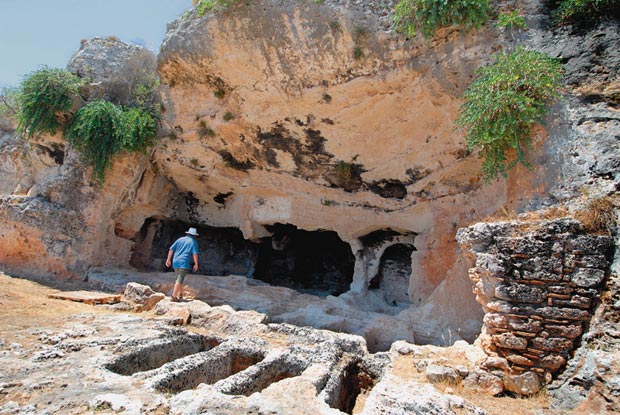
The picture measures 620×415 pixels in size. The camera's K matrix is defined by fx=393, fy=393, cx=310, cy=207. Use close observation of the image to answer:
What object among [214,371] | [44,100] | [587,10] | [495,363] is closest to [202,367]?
[214,371]

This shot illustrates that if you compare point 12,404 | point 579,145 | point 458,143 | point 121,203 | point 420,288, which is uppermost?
point 458,143

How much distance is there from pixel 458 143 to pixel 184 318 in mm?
5042

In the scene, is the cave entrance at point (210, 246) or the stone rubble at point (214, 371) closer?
the stone rubble at point (214, 371)

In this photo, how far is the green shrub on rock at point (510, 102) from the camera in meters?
4.43

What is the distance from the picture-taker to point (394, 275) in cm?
903

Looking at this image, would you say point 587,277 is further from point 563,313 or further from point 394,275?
point 394,275

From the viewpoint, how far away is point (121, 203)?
8625 millimetres

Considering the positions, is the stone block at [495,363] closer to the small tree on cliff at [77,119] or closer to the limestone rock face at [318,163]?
the limestone rock face at [318,163]

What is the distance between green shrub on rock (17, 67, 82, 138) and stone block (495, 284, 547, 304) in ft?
28.4

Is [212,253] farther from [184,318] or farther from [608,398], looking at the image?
[608,398]

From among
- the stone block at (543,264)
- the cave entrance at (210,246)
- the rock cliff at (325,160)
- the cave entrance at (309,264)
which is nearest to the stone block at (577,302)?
the stone block at (543,264)

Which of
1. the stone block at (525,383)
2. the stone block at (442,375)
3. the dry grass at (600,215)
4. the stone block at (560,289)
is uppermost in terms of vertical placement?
the dry grass at (600,215)

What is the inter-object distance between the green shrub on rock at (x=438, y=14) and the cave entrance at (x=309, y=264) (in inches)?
242

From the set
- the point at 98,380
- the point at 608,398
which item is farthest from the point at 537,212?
the point at 98,380
